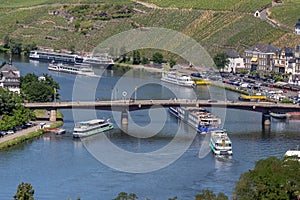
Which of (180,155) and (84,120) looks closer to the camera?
(180,155)

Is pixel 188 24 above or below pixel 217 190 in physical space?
above

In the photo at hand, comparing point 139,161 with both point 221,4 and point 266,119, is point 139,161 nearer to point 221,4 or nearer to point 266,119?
point 266,119

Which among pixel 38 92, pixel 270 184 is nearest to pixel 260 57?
pixel 38 92

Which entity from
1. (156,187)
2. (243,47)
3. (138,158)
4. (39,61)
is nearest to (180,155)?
(138,158)

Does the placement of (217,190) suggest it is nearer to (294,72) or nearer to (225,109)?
(225,109)

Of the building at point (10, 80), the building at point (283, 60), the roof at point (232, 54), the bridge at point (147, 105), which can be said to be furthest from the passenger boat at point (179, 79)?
the bridge at point (147, 105)

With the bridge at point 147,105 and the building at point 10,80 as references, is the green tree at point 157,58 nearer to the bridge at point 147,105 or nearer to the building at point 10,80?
the building at point 10,80

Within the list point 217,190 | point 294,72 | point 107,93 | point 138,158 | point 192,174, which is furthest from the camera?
point 294,72
